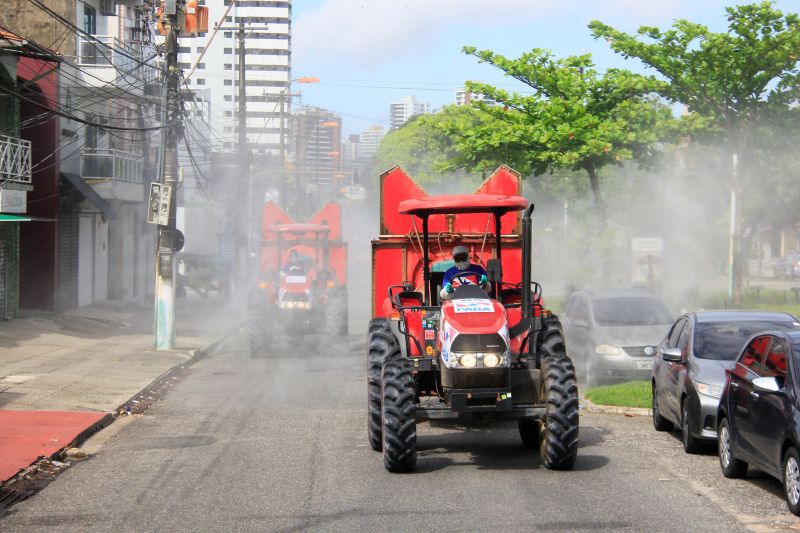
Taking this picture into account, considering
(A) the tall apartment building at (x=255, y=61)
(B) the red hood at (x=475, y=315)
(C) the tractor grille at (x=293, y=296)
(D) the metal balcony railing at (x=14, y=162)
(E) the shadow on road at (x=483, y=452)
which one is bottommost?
(E) the shadow on road at (x=483, y=452)

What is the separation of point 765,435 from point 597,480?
162cm

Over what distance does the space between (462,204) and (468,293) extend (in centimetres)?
115

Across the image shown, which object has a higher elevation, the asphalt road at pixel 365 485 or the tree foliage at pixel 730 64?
the tree foliage at pixel 730 64

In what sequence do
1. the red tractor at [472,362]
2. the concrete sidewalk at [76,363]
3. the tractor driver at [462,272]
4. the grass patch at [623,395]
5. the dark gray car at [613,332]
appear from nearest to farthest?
the red tractor at [472,362] < the tractor driver at [462,272] < the concrete sidewalk at [76,363] < the grass patch at [623,395] < the dark gray car at [613,332]

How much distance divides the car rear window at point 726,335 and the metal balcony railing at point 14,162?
17.6 metres

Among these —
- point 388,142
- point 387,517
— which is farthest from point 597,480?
point 388,142

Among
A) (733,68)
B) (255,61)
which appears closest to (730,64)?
(733,68)

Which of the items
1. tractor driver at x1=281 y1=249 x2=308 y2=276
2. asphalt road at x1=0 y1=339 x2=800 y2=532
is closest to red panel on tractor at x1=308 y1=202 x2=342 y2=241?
tractor driver at x1=281 y1=249 x2=308 y2=276

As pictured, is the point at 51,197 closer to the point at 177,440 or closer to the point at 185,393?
the point at 185,393

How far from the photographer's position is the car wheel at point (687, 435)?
37.7 ft

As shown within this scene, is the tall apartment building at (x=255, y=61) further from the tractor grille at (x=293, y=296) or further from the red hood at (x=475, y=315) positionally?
the red hood at (x=475, y=315)

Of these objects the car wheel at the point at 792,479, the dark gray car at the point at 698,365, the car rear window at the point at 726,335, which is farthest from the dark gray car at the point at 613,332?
the car wheel at the point at 792,479

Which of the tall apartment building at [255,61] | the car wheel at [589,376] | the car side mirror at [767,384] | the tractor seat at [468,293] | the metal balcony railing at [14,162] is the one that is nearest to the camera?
the car side mirror at [767,384]

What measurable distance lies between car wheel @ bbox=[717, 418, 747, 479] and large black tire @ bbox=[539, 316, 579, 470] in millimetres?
1417
